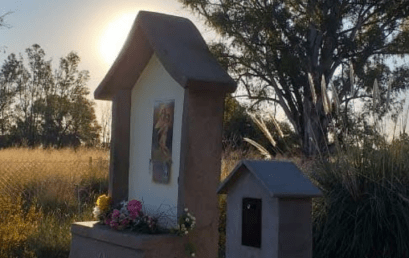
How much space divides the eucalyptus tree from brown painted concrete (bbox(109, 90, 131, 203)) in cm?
1569

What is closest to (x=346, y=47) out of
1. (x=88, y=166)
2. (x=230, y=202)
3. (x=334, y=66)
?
(x=334, y=66)

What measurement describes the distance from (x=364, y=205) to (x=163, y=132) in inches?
93.4

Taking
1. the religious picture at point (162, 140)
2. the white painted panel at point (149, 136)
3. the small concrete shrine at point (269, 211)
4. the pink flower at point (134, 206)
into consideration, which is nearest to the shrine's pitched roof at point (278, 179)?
the small concrete shrine at point (269, 211)

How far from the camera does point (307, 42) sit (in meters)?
25.2

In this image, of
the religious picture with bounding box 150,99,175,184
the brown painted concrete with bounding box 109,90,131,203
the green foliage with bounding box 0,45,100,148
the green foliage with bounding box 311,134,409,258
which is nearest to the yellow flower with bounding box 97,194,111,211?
the brown painted concrete with bounding box 109,90,131,203

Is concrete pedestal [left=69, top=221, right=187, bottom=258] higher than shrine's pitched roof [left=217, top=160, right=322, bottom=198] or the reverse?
the reverse

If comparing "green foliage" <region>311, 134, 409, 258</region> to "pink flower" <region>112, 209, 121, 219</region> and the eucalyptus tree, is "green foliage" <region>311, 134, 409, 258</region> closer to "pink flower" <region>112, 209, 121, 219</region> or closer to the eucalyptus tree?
"pink flower" <region>112, 209, 121, 219</region>

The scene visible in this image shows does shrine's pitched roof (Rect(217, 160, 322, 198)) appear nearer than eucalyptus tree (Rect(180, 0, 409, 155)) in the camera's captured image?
Yes

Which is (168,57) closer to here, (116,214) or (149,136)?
(149,136)

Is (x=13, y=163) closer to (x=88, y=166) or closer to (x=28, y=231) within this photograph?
(x=88, y=166)

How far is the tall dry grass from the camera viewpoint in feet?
30.9

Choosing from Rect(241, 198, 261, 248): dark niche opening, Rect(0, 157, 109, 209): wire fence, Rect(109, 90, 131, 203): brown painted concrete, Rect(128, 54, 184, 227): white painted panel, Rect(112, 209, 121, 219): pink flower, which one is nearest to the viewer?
Rect(241, 198, 261, 248): dark niche opening

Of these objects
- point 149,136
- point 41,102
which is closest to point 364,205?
point 149,136

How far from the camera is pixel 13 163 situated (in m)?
15.6
